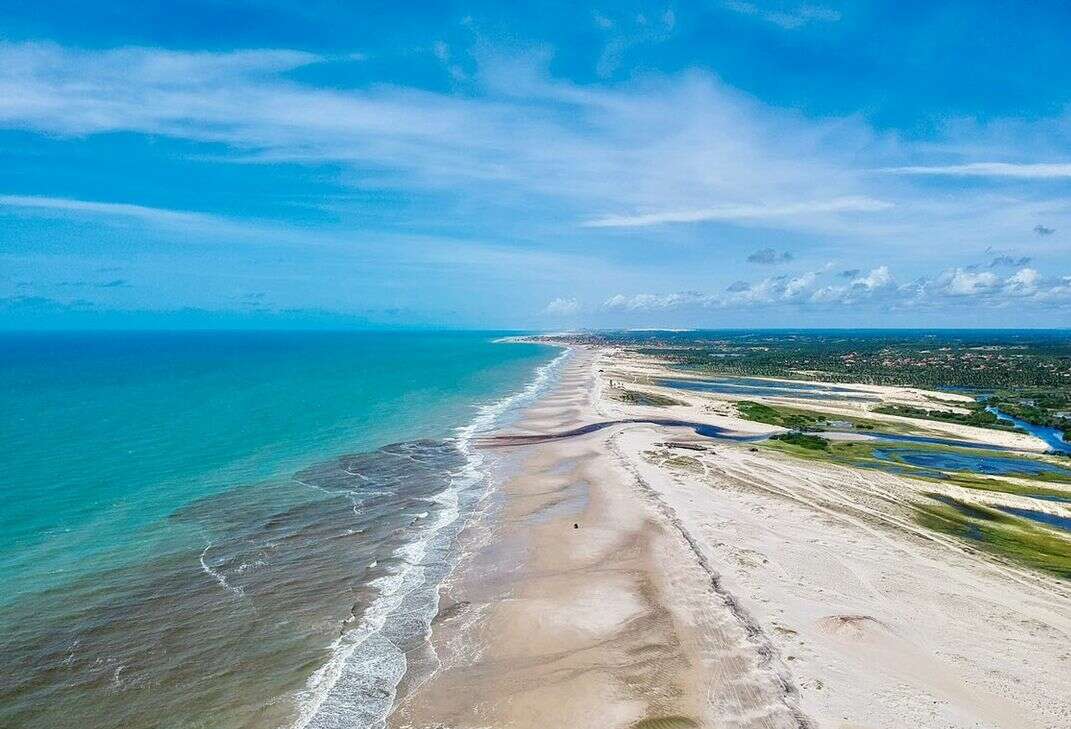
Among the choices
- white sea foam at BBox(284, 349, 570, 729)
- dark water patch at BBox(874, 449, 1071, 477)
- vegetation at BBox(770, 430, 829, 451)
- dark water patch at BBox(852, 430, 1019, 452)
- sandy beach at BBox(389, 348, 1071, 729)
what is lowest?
white sea foam at BBox(284, 349, 570, 729)

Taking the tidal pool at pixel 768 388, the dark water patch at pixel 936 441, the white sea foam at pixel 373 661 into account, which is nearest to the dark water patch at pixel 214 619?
the white sea foam at pixel 373 661

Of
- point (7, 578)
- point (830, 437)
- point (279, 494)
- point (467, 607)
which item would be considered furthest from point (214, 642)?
point (830, 437)

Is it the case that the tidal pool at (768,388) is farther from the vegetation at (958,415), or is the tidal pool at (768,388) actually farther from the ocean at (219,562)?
the ocean at (219,562)

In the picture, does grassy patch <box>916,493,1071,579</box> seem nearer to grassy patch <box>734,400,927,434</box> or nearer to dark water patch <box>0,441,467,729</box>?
dark water patch <box>0,441,467,729</box>

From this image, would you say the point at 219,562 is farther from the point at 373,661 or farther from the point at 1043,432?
the point at 1043,432

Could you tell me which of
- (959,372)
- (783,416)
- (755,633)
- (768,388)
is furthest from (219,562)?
(959,372)

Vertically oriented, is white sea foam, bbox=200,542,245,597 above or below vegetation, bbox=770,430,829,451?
below

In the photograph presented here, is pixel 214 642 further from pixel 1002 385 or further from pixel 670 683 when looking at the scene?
pixel 1002 385

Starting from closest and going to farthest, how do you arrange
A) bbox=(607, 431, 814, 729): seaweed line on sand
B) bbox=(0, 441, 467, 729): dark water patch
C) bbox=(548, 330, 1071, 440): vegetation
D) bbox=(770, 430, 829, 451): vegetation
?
bbox=(607, 431, 814, 729): seaweed line on sand, bbox=(0, 441, 467, 729): dark water patch, bbox=(770, 430, 829, 451): vegetation, bbox=(548, 330, 1071, 440): vegetation

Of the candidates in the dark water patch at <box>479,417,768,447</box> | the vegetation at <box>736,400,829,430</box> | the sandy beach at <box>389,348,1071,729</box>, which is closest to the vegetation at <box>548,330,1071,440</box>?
the vegetation at <box>736,400,829,430</box>
